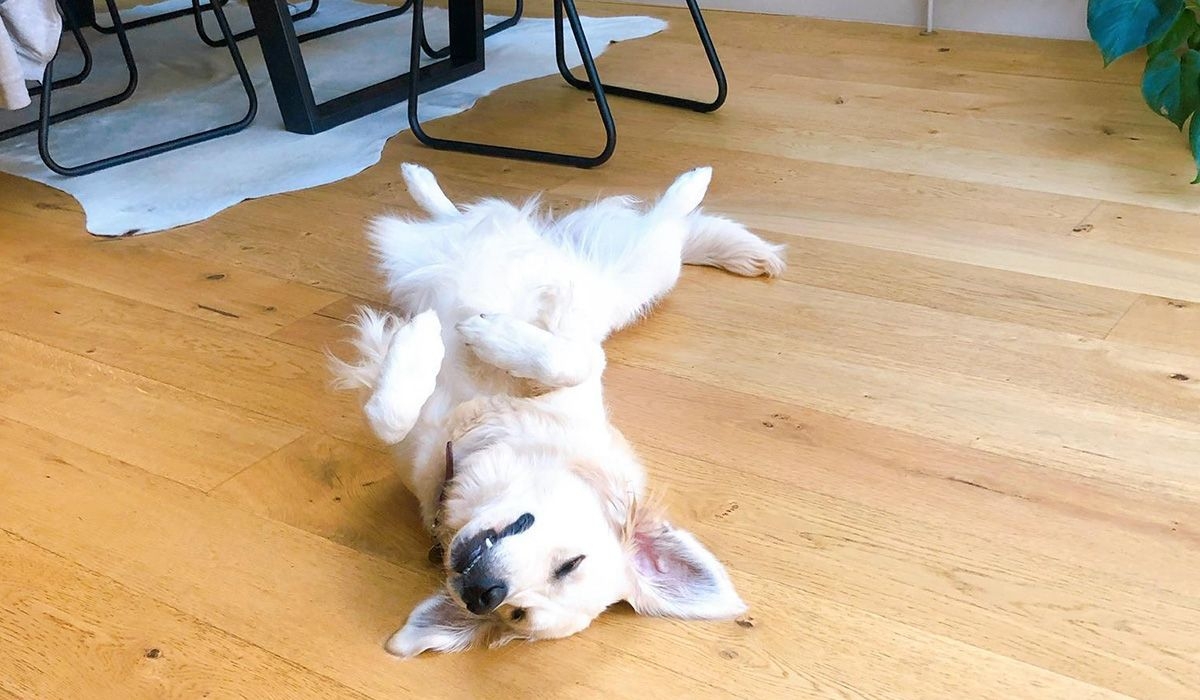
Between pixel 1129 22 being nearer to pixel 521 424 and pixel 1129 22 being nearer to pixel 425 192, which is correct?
pixel 425 192

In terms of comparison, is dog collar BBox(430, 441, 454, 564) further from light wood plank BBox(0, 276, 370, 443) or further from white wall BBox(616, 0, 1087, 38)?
white wall BBox(616, 0, 1087, 38)

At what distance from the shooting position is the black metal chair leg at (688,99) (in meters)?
2.62

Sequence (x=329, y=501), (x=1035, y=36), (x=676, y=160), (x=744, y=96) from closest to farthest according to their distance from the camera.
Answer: (x=329, y=501)
(x=676, y=160)
(x=744, y=96)
(x=1035, y=36)

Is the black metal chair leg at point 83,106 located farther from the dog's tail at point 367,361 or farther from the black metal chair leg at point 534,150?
the dog's tail at point 367,361

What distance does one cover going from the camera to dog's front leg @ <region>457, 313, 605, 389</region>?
4.31 feet

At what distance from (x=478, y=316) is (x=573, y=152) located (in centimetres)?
119

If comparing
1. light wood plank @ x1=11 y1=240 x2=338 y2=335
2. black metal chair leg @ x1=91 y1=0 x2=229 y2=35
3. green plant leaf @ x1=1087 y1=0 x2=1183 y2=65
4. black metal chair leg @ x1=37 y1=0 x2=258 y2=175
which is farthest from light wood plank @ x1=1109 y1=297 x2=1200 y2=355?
black metal chair leg @ x1=91 y1=0 x2=229 y2=35

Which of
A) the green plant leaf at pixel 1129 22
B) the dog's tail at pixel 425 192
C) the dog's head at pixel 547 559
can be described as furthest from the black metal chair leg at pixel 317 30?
the dog's head at pixel 547 559

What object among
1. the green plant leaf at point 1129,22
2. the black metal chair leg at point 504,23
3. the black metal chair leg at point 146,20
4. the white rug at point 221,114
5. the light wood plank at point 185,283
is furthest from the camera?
the black metal chair leg at point 146,20

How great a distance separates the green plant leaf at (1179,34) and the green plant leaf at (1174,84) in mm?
38

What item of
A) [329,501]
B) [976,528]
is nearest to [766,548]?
[976,528]

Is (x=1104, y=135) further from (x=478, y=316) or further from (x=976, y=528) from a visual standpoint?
(x=478, y=316)

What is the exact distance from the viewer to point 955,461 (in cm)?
139

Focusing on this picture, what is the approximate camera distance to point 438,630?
112 cm
